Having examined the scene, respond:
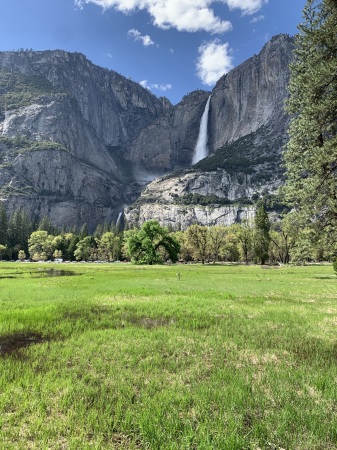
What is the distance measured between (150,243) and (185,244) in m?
46.0

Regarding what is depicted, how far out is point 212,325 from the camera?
43.5ft

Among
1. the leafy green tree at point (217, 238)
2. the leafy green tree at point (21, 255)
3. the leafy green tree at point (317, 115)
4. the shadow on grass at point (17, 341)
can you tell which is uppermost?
the leafy green tree at point (317, 115)

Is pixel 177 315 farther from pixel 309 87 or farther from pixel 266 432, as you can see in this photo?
pixel 309 87

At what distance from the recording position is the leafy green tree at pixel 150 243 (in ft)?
280

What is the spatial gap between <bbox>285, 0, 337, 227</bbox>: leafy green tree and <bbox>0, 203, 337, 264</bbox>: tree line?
2026 mm

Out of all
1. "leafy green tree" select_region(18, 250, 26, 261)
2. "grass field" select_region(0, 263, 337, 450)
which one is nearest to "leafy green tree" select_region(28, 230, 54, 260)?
"leafy green tree" select_region(18, 250, 26, 261)

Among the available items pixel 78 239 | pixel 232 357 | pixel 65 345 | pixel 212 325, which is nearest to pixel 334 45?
pixel 212 325

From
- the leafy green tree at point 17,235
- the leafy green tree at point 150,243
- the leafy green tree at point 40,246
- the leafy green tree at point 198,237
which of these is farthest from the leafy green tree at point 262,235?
the leafy green tree at point 17,235

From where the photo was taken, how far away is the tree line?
23.9m

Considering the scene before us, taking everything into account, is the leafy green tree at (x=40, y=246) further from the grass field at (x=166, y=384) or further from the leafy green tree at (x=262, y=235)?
the grass field at (x=166, y=384)

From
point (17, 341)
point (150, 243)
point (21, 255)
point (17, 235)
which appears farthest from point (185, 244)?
point (17, 341)

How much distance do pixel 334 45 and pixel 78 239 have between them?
166m

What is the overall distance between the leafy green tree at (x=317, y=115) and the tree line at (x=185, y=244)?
2.03m

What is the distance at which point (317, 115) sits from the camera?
1809cm
